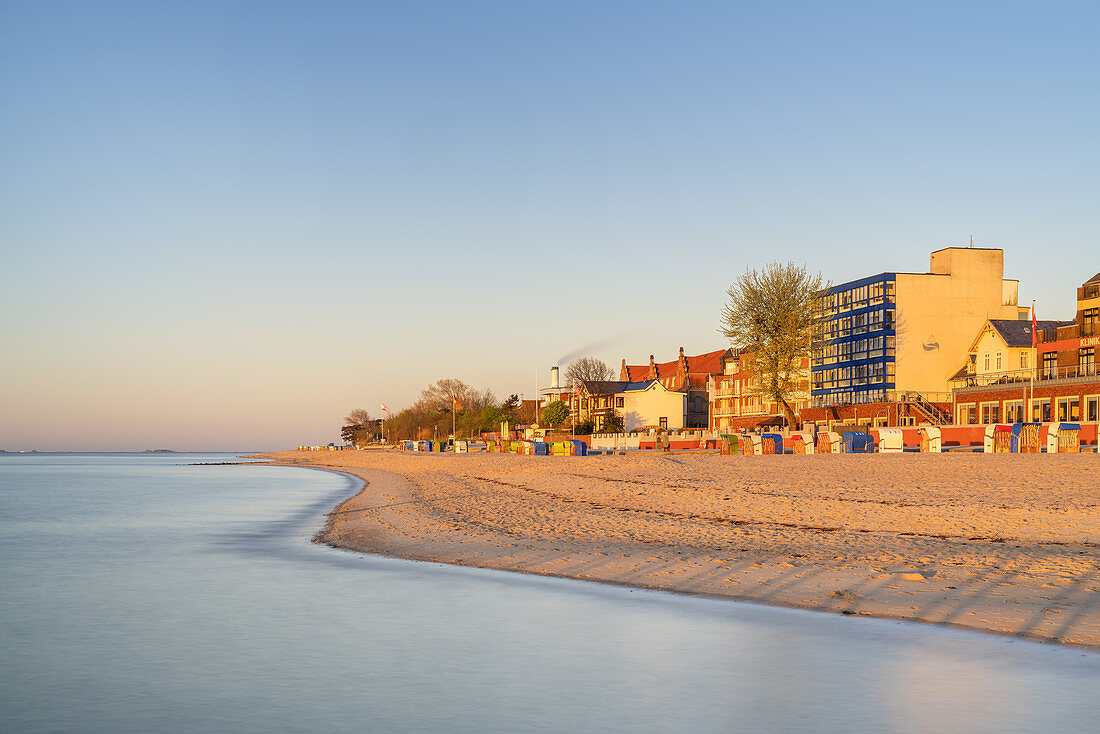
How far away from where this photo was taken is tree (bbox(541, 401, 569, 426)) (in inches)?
5344

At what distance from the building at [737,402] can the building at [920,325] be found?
1251 centimetres

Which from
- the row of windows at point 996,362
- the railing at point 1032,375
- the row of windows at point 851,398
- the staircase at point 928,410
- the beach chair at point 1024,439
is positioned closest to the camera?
the beach chair at point 1024,439

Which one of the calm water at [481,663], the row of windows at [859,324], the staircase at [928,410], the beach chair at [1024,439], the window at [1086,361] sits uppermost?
the row of windows at [859,324]

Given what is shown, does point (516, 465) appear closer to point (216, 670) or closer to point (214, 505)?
point (214, 505)

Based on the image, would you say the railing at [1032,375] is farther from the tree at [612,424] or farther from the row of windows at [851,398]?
the tree at [612,424]

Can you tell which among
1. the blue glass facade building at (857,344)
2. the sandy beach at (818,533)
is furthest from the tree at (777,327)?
the sandy beach at (818,533)

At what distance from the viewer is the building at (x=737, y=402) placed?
3834 inches

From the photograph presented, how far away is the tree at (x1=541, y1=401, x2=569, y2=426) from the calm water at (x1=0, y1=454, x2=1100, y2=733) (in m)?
117

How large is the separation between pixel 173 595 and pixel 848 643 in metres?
12.8

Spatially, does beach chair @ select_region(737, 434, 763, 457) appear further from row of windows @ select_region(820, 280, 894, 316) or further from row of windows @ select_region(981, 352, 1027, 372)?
row of windows @ select_region(981, 352, 1027, 372)

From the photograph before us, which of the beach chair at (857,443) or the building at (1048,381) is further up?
the building at (1048,381)

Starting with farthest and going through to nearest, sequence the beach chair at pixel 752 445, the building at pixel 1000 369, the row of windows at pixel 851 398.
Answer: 1. the row of windows at pixel 851 398
2. the building at pixel 1000 369
3. the beach chair at pixel 752 445

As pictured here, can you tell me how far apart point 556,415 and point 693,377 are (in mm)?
22195

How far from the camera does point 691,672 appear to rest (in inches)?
416
